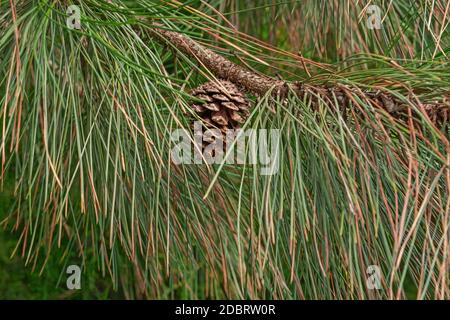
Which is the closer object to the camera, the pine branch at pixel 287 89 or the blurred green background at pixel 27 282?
the pine branch at pixel 287 89

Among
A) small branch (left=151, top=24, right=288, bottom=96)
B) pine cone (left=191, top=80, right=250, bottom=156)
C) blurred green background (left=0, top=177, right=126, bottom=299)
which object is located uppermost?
small branch (left=151, top=24, right=288, bottom=96)

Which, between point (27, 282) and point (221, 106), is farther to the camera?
point (27, 282)

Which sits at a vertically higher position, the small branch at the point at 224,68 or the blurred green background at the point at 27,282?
the small branch at the point at 224,68

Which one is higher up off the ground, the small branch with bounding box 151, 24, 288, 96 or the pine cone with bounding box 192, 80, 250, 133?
the small branch with bounding box 151, 24, 288, 96

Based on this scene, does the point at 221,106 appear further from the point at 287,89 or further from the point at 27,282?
the point at 27,282

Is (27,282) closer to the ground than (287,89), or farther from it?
closer to the ground

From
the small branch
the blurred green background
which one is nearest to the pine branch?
the small branch

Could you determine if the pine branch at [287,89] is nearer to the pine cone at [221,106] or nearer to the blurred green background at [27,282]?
the pine cone at [221,106]

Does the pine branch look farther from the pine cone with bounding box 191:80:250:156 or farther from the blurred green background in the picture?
the blurred green background

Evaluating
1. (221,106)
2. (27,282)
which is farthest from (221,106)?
(27,282)

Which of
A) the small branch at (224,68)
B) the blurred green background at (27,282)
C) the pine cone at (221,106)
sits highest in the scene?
the small branch at (224,68)

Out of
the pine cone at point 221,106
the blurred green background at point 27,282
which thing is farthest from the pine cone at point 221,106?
the blurred green background at point 27,282

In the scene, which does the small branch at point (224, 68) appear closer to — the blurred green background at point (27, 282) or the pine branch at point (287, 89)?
the pine branch at point (287, 89)
